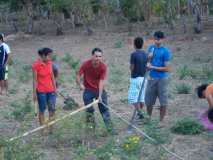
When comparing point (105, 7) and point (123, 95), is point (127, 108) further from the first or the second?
point (105, 7)

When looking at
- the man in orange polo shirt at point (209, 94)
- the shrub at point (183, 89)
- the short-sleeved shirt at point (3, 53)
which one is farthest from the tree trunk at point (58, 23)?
the man in orange polo shirt at point (209, 94)

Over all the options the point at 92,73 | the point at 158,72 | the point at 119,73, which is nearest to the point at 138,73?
the point at 158,72

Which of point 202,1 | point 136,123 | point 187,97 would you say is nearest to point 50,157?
point 136,123

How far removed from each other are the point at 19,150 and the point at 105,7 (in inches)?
967

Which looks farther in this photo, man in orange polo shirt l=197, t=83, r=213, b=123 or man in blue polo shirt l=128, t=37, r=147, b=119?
man in blue polo shirt l=128, t=37, r=147, b=119

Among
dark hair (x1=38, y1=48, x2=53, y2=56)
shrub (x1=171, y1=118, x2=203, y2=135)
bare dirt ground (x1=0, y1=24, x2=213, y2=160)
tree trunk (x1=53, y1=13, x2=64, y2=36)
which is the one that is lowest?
bare dirt ground (x1=0, y1=24, x2=213, y2=160)

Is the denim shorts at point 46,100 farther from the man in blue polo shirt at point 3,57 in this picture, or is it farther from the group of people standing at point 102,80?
the man in blue polo shirt at point 3,57

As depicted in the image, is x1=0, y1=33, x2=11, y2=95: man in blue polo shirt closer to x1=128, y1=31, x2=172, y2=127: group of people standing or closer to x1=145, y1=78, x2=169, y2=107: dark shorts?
x1=128, y1=31, x2=172, y2=127: group of people standing

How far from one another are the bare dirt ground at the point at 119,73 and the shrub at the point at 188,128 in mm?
123

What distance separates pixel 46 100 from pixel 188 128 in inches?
92.0

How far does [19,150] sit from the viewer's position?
7.60m

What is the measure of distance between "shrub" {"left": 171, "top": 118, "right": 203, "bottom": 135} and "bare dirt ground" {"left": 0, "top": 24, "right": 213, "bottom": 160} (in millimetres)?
123

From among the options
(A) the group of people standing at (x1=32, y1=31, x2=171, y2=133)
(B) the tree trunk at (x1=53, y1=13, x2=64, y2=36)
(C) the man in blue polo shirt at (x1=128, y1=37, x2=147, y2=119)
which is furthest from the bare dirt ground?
(C) the man in blue polo shirt at (x1=128, y1=37, x2=147, y2=119)

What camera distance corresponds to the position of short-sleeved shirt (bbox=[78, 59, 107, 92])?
9594 mm
